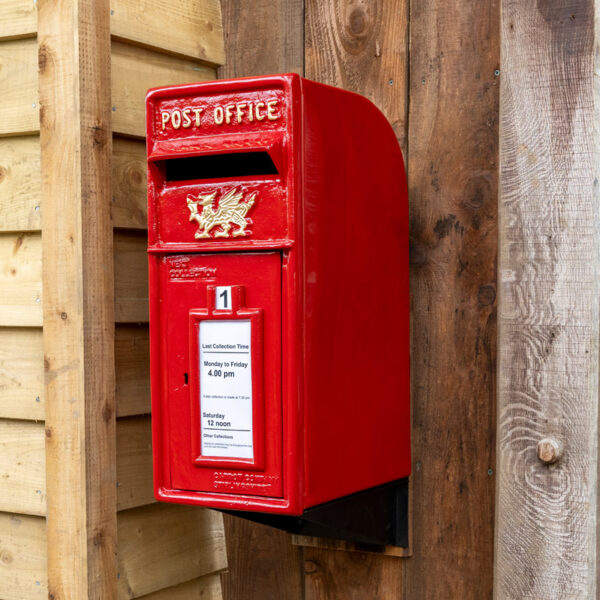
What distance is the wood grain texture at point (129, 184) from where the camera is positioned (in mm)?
2480

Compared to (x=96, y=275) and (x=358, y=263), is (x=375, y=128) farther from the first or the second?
(x=96, y=275)

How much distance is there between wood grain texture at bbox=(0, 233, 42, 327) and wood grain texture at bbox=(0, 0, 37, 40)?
548 mm

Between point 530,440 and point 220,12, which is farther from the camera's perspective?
point 220,12

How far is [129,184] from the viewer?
2.52m

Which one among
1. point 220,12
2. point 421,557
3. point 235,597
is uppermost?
point 220,12

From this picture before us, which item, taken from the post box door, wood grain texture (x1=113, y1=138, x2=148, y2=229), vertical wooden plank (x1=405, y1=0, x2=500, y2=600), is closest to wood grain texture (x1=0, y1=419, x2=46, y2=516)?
the post box door

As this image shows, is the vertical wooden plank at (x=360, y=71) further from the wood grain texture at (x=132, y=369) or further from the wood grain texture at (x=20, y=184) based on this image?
the wood grain texture at (x=20, y=184)

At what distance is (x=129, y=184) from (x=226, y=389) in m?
0.75

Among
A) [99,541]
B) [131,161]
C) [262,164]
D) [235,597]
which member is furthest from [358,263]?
[235,597]

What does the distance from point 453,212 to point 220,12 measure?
985 millimetres

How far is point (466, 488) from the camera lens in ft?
7.79

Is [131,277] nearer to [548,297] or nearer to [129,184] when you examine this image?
[129,184]

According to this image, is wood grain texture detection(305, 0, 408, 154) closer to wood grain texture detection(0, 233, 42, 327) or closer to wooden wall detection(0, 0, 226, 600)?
wooden wall detection(0, 0, 226, 600)

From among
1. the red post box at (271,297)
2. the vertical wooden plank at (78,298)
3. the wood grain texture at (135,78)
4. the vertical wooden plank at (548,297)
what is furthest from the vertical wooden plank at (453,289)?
the vertical wooden plank at (78,298)
